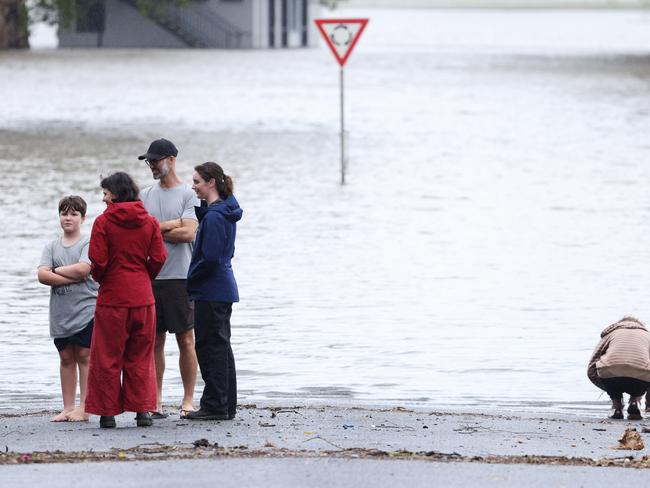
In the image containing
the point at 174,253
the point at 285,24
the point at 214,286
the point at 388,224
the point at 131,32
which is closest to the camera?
the point at 214,286

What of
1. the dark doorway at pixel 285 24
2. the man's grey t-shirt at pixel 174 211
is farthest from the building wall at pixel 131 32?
the man's grey t-shirt at pixel 174 211

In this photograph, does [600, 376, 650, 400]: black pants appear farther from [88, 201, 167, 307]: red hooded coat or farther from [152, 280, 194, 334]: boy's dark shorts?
[88, 201, 167, 307]: red hooded coat

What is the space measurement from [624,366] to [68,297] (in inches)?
126

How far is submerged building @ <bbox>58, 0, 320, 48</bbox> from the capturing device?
7706 centimetres

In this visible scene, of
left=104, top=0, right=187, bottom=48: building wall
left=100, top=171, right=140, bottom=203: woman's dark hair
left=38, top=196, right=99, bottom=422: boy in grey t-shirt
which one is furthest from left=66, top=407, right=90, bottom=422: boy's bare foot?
left=104, top=0, right=187, bottom=48: building wall

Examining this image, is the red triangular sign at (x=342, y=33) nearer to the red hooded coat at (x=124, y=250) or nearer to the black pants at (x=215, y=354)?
the black pants at (x=215, y=354)

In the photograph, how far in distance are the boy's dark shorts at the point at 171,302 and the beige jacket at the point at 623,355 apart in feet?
7.99

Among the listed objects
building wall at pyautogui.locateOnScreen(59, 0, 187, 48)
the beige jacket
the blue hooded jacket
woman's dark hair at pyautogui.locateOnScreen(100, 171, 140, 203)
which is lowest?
the beige jacket

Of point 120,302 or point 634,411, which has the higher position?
point 120,302

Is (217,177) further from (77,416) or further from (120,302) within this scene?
(77,416)

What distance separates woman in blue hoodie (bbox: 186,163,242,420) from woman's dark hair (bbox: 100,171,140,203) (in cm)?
38

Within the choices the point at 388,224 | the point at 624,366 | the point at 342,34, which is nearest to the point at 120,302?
the point at 624,366

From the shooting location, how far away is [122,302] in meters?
8.83

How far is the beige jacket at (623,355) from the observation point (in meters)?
9.59
